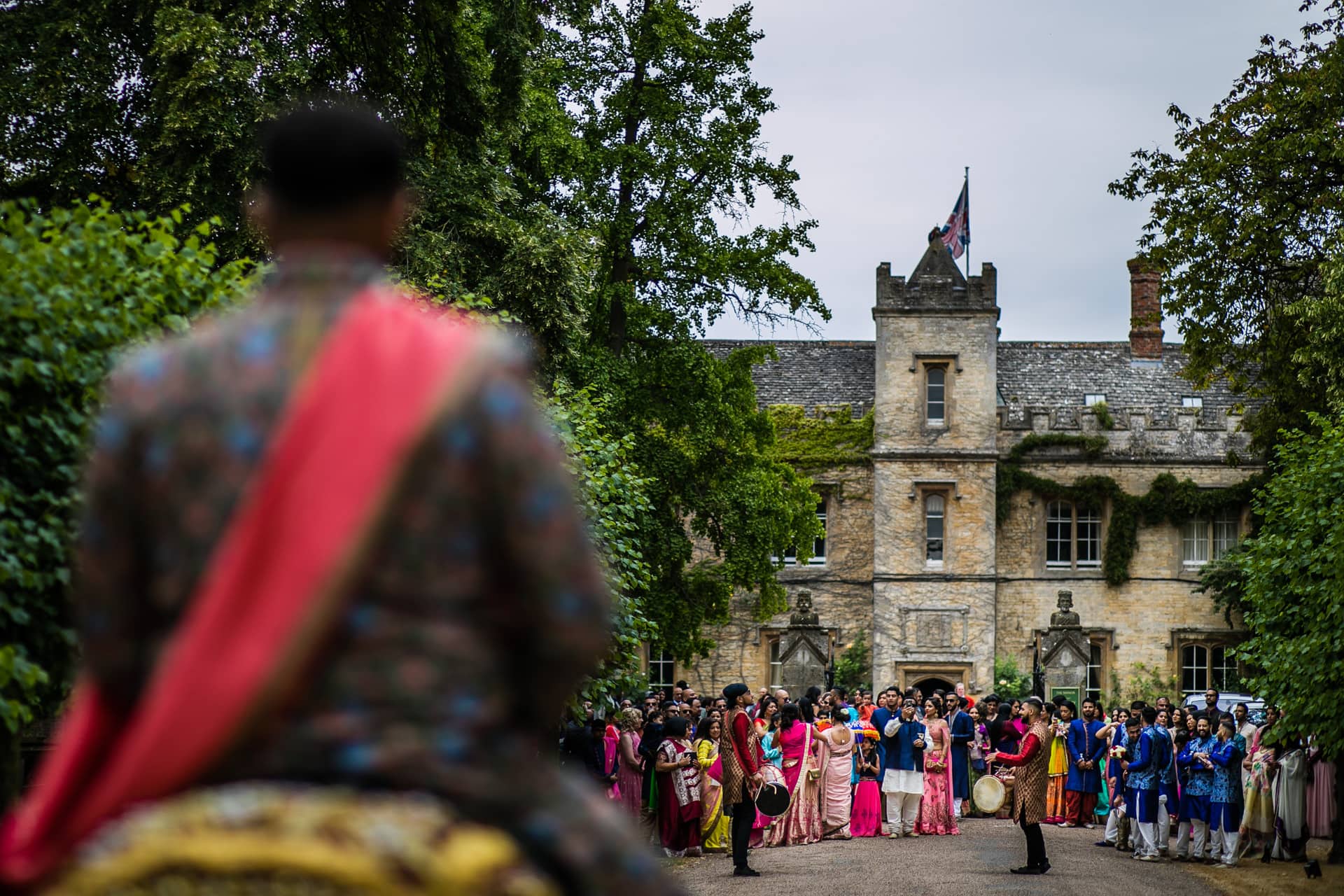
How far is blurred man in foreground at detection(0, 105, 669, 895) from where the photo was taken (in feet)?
6.66

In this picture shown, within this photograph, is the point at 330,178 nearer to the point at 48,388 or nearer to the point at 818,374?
the point at 48,388

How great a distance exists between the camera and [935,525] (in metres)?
44.3

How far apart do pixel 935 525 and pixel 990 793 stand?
2620 centimetres

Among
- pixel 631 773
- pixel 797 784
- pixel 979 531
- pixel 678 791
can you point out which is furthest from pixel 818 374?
pixel 678 791


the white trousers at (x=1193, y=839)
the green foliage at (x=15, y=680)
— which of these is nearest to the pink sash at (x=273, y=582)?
the green foliage at (x=15, y=680)

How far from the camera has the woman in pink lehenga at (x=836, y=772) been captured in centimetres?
2267

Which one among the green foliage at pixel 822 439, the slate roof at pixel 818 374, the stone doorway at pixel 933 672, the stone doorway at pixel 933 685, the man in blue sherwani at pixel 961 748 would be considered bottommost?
the man in blue sherwani at pixel 961 748

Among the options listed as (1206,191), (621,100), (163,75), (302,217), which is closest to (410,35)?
(163,75)

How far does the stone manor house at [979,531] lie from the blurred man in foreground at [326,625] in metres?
41.8

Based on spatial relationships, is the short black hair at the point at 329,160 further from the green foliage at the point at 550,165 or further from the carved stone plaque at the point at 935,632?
the carved stone plaque at the point at 935,632

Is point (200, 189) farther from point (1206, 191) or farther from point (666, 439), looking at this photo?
point (1206, 191)

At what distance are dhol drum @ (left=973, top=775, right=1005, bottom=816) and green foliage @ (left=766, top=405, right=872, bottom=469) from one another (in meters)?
26.2

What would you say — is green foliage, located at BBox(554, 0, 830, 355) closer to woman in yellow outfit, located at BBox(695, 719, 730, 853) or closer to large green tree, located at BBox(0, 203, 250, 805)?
woman in yellow outfit, located at BBox(695, 719, 730, 853)

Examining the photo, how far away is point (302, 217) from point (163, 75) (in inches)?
663
